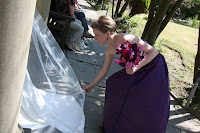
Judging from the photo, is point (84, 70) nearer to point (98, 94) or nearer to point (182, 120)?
point (98, 94)

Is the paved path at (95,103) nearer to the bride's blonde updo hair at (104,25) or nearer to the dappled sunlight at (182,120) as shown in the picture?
the dappled sunlight at (182,120)

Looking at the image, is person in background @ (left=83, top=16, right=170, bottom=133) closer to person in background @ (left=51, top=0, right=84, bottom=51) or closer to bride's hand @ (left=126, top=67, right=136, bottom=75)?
bride's hand @ (left=126, top=67, right=136, bottom=75)

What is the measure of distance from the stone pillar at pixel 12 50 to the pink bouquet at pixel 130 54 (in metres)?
1.11

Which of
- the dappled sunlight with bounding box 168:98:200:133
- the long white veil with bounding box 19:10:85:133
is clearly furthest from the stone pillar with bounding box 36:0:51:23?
the dappled sunlight with bounding box 168:98:200:133

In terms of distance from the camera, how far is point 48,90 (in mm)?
3072

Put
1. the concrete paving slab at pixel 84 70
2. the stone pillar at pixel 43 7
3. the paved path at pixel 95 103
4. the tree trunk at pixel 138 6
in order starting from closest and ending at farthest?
1. the paved path at pixel 95 103
2. the stone pillar at pixel 43 7
3. the concrete paving slab at pixel 84 70
4. the tree trunk at pixel 138 6

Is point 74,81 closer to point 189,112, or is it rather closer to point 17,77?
point 17,77

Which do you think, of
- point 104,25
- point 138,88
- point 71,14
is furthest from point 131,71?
point 71,14

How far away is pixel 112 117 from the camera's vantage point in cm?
312

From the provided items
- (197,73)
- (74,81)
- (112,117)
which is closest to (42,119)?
(74,81)

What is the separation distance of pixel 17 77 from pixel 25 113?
3.00ft

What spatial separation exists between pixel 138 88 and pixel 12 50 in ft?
5.04

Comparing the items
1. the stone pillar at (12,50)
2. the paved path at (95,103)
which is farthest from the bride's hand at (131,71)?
the stone pillar at (12,50)

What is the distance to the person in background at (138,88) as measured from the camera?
288cm
